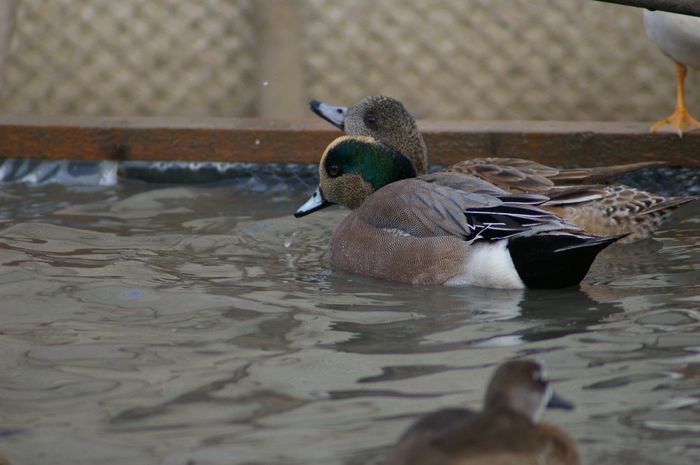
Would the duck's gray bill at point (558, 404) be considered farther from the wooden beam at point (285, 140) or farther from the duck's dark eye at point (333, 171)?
the wooden beam at point (285, 140)

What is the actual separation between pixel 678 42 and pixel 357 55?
1844 mm

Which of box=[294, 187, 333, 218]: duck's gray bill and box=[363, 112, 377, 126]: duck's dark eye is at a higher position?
box=[363, 112, 377, 126]: duck's dark eye

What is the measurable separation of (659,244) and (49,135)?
3237 millimetres

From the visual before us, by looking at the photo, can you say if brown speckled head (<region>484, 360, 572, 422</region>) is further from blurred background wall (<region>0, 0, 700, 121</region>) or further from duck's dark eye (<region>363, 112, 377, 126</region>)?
blurred background wall (<region>0, 0, 700, 121</region>)

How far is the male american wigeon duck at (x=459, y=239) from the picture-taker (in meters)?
4.61

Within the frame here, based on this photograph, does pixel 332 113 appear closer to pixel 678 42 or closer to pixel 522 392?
pixel 678 42

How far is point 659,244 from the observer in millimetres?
5391

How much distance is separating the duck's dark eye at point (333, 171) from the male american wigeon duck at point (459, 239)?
0.61 feet

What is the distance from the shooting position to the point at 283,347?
392cm

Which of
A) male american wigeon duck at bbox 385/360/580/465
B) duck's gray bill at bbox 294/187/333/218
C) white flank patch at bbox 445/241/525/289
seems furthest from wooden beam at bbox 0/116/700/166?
male american wigeon duck at bbox 385/360/580/465

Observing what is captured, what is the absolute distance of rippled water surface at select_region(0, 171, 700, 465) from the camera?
313 cm

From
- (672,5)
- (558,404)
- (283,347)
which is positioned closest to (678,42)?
(672,5)

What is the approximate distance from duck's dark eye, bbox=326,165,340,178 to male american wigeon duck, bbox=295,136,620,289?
186mm

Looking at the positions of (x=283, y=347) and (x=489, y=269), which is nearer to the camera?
(x=283, y=347)
